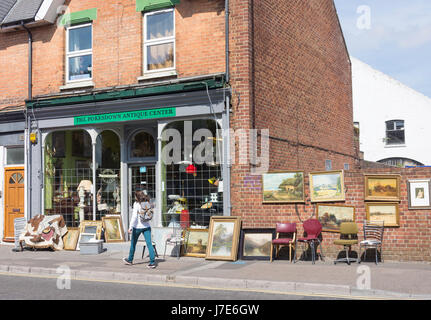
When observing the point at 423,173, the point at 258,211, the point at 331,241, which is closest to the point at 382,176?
the point at 423,173

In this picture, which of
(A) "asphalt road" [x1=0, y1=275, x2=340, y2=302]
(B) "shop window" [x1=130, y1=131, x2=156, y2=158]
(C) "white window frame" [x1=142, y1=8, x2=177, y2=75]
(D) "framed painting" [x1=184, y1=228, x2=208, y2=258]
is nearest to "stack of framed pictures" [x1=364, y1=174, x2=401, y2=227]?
(D) "framed painting" [x1=184, y1=228, x2=208, y2=258]

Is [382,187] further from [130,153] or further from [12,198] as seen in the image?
[12,198]

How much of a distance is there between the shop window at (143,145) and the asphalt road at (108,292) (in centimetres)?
596

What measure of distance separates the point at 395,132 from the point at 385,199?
24005 millimetres

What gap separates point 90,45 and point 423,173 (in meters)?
10.2

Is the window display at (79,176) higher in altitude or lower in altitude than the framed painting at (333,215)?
higher

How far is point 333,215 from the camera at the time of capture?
1195 cm

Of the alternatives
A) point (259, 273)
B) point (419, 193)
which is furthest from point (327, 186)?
point (259, 273)

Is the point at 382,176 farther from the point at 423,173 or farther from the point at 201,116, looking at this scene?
the point at 201,116

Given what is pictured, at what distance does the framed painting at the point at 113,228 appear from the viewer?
1464cm

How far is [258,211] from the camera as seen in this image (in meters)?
12.7

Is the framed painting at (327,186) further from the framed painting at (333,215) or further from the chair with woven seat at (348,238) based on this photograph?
the chair with woven seat at (348,238)

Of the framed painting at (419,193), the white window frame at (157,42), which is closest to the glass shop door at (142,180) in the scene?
the white window frame at (157,42)
